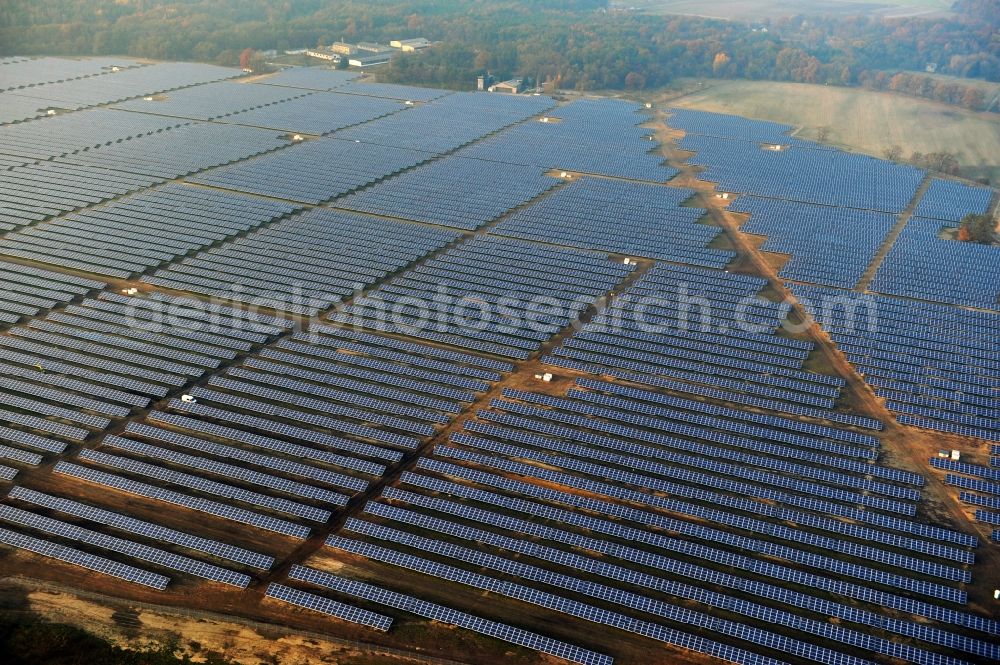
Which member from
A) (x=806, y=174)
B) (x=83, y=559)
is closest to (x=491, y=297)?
(x=83, y=559)

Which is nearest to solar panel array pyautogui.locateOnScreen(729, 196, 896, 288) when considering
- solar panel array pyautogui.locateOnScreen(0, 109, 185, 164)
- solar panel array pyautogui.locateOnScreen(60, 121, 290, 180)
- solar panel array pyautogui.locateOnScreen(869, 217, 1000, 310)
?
solar panel array pyautogui.locateOnScreen(869, 217, 1000, 310)

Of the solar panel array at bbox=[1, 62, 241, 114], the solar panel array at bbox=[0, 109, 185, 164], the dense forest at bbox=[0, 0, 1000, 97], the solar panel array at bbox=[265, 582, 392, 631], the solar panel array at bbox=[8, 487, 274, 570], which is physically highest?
the dense forest at bbox=[0, 0, 1000, 97]

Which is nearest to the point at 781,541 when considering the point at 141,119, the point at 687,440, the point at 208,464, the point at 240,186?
the point at 687,440

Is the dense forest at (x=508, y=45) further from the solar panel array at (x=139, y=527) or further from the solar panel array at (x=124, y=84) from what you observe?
the solar panel array at (x=139, y=527)

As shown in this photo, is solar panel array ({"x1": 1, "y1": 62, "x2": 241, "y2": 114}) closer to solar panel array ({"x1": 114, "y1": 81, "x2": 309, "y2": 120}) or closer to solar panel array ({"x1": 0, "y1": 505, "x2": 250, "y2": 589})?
solar panel array ({"x1": 114, "y1": 81, "x2": 309, "y2": 120})

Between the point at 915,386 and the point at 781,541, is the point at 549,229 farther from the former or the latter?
the point at 781,541

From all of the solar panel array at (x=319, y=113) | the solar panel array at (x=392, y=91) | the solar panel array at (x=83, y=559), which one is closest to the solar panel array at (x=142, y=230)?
the solar panel array at (x=319, y=113)
